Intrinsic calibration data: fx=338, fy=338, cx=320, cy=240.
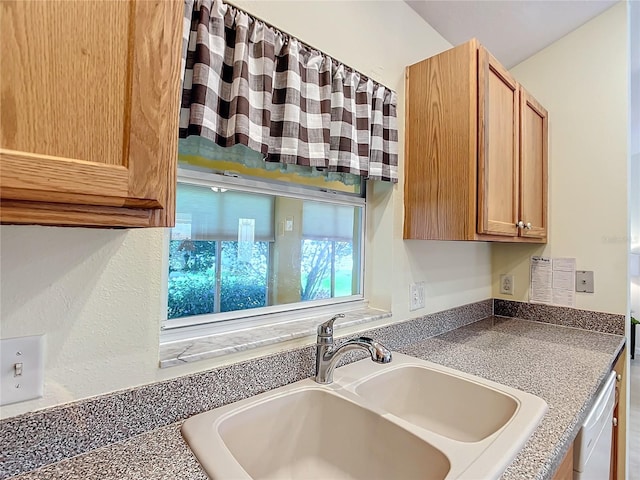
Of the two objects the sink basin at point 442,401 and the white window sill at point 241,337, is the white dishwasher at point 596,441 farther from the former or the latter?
the white window sill at point 241,337

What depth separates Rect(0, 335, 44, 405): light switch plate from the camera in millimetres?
615

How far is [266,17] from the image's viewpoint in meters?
1.05

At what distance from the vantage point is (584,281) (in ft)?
6.16

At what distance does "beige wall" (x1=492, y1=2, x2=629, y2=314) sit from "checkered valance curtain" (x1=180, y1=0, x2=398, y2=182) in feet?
4.17

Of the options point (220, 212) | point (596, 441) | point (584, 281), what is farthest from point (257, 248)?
point (584, 281)

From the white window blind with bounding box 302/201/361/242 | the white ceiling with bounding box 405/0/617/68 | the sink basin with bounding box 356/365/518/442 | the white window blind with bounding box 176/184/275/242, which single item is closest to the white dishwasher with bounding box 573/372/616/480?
the sink basin with bounding box 356/365/518/442

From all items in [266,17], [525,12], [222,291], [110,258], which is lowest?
[222,291]

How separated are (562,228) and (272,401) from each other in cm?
191

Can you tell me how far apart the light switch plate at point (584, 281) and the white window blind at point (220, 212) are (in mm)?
1750

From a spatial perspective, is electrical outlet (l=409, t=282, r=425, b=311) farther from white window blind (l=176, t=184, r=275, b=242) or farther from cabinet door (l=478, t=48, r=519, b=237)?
white window blind (l=176, t=184, r=275, b=242)

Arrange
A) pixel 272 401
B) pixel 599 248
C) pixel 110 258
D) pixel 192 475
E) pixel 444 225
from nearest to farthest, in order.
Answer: pixel 192 475 < pixel 110 258 < pixel 272 401 < pixel 444 225 < pixel 599 248

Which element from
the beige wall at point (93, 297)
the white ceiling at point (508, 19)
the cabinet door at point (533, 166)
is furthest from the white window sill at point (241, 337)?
the white ceiling at point (508, 19)

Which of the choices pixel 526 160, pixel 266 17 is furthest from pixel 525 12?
pixel 266 17

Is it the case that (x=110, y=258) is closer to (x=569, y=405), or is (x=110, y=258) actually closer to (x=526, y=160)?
(x=569, y=405)
